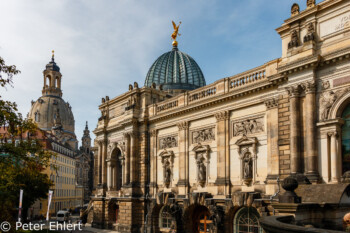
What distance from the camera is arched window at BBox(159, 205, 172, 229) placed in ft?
111

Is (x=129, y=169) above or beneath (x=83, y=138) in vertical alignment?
beneath

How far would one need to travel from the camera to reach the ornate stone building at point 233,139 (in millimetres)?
21438

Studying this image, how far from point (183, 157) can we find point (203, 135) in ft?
10.0

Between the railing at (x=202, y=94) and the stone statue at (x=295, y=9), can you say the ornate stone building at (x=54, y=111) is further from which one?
the stone statue at (x=295, y=9)

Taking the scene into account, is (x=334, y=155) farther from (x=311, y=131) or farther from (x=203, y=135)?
(x=203, y=135)

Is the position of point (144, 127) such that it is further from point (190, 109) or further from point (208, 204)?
point (208, 204)

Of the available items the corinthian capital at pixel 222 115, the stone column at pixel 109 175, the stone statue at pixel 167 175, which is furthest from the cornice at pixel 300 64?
the stone column at pixel 109 175

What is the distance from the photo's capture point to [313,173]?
68.9 feet

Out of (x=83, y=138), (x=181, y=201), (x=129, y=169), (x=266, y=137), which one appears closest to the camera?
(x=266, y=137)

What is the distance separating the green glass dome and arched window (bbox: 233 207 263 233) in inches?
1003

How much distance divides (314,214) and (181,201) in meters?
17.1

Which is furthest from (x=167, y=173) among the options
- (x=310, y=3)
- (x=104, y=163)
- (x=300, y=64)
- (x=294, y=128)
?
(x=310, y=3)

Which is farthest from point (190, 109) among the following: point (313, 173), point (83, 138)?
point (83, 138)

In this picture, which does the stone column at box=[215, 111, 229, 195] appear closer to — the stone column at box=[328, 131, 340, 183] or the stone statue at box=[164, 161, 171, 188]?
the stone statue at box=[164, 161, 171, 188]
